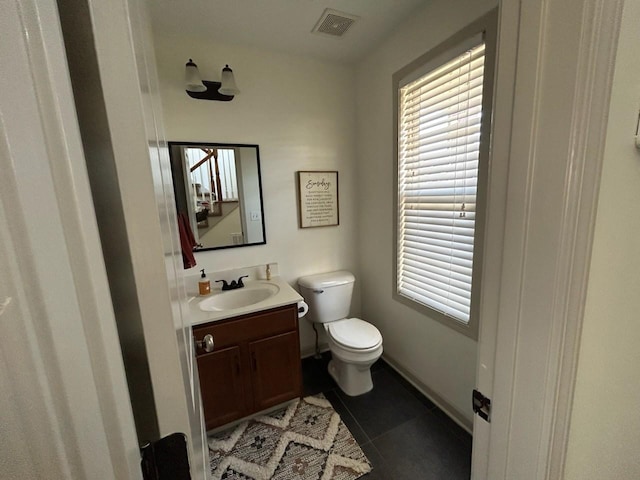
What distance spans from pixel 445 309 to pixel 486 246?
3.67 feet

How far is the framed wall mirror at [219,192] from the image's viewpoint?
1.76 meters

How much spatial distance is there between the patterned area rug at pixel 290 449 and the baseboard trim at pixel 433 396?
631 mm

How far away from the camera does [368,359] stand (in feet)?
5.65

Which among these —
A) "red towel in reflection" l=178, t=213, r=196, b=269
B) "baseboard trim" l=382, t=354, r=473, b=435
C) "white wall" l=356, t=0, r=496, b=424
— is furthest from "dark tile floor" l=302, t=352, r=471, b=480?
"red towel in reflection" l=178, t=213, r=196, b=269

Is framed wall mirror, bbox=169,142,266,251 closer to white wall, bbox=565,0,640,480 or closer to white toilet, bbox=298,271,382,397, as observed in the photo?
white toilet, bbox=298,271,382,397

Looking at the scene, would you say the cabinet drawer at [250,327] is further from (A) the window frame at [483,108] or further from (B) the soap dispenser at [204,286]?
(A) the window frame at [483,108]

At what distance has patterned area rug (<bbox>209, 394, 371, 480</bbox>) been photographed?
137 cm

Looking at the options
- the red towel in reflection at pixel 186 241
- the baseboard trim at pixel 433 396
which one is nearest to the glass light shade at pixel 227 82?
the red towel in reflection at pixel 186 241

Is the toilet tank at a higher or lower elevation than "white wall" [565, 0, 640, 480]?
lower

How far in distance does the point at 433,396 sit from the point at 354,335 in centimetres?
66

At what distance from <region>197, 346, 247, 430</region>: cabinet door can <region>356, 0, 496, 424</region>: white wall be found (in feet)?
3.89

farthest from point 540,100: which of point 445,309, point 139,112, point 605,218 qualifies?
point 445,309

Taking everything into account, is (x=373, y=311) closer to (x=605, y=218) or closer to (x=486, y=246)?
(x=486, y=246)

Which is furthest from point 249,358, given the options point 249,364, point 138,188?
point 138,188
